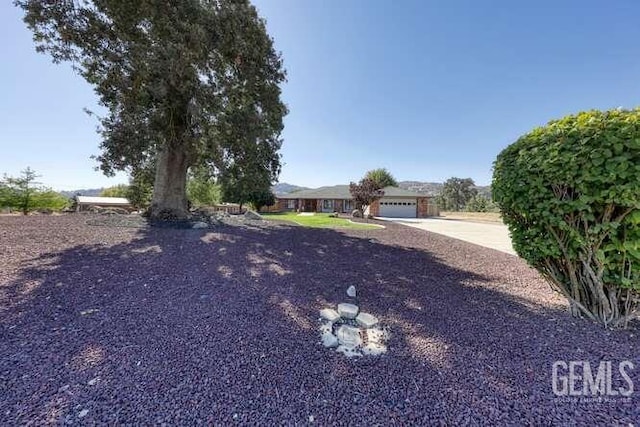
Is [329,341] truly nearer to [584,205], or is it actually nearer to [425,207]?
[584,205]

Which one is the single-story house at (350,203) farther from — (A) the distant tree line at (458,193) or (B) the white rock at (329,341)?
(A) the distant tree line at (458,193)

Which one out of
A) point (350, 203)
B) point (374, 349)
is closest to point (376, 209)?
point (350, 203)

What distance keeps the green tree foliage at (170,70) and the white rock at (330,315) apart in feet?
26.3

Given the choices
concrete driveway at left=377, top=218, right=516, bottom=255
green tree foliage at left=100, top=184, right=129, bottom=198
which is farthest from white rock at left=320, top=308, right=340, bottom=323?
green tree foliage at left=100, top=184, right=129, bottom=198

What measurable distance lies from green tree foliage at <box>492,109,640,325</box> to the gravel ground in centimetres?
47

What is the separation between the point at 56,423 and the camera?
1.61 meters

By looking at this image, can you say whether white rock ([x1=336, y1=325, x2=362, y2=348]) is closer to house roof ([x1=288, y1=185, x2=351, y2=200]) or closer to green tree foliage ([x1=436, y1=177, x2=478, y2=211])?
house roof ([x1=288, y1=185, x2=351, y2=200])

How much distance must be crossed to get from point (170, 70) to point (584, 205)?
985 cm

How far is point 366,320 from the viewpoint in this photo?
3.03m

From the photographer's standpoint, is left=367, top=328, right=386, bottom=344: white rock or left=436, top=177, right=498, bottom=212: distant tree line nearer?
left=367, top=328, right=386, bottom=344: white rock

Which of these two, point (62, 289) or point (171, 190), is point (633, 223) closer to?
point (62, 289)

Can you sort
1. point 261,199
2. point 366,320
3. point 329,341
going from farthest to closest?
point 261,199
point 366,320
point 329,341

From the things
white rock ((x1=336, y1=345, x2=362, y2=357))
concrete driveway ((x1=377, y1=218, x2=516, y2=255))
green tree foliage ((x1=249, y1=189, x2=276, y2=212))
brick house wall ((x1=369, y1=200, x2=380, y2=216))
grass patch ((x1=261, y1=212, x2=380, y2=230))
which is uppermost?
green tree foliage ((x1=249, y1=189, x2=276, y2=212))

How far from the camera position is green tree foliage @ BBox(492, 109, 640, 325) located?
2.49m
